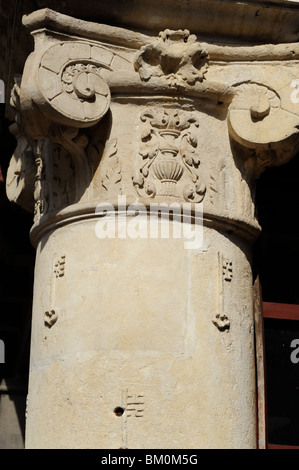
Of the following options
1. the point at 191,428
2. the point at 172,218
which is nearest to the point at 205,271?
the point at 172,218

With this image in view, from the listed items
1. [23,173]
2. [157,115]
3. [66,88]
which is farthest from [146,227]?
[23,173]

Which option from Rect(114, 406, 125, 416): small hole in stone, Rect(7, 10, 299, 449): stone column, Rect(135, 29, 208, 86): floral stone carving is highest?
Rect(135, 29, 208, 86): floral stone carving

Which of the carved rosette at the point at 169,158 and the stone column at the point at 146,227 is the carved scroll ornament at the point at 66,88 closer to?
the stone column at the point at 146,227

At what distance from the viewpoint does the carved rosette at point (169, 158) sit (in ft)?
16.8

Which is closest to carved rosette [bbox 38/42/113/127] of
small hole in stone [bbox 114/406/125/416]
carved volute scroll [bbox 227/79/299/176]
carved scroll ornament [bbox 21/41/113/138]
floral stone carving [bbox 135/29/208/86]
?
carved scroll ornament [bbox 21/41/113/138]

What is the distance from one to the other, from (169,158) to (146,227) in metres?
0.41

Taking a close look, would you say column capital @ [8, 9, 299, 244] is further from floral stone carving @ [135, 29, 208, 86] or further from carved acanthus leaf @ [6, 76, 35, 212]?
carved acanthus leaf @ [6, 76, 35, 212]

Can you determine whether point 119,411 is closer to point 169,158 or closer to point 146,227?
point 146,227

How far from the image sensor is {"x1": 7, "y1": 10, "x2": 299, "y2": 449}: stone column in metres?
4.83

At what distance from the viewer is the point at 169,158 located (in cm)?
517

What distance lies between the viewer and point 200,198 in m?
5.17

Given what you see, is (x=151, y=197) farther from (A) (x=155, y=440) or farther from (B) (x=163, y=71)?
(A) (x=155, y=440)

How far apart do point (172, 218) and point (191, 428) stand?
1100 millimetres

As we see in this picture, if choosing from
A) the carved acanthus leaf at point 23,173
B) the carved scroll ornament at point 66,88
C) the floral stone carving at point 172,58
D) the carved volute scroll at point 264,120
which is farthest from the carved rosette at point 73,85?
the carved acanthus leaf at point 23,173
